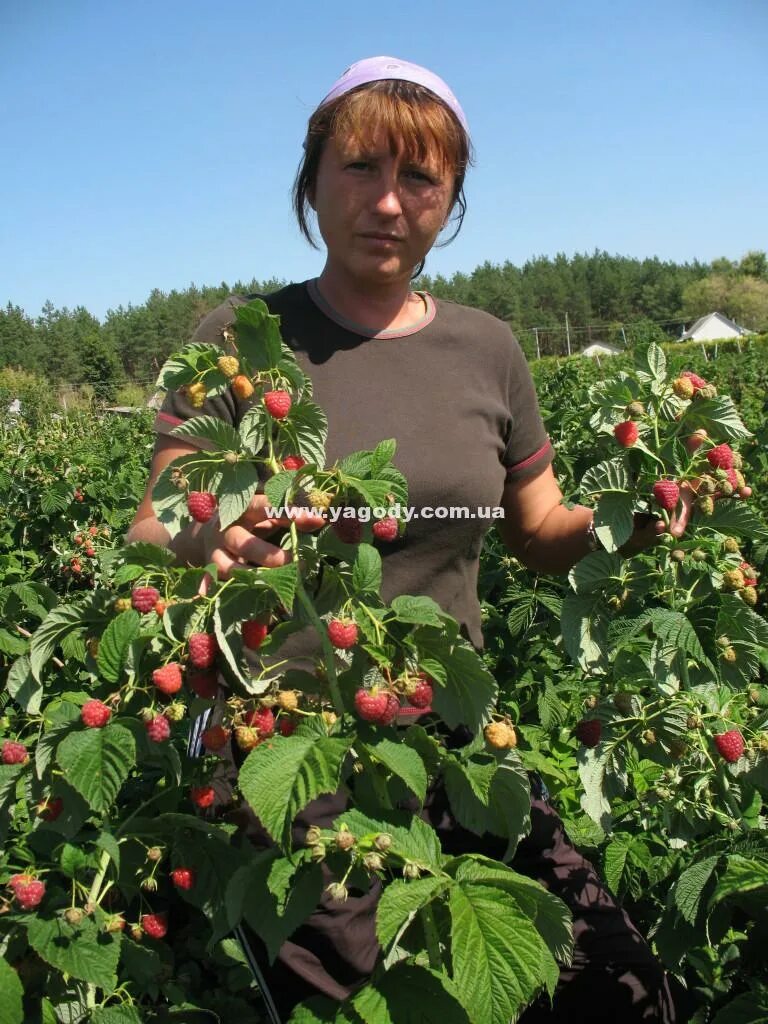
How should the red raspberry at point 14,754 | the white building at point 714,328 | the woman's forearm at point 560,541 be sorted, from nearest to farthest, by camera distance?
the red raspberry at point 14,754, the woman's forearm at point 560,541, the white building at point 714,328

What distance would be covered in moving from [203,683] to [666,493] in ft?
2.59

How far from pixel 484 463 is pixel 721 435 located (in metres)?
0.57

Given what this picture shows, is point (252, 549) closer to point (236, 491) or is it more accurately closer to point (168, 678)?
point (236, 491)

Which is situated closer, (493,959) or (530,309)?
(493,959)

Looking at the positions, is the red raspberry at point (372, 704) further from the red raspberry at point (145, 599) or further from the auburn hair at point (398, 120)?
the auburn hair at point (398, 120)

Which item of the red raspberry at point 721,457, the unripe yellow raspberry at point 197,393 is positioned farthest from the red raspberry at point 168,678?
the red raspberry at point 721,457

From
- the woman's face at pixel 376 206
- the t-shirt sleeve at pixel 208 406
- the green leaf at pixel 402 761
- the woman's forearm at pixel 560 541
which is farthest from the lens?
the woman's forearm at pixel 560 541

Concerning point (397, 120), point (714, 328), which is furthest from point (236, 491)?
point (714, 328)

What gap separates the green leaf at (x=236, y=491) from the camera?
1.19 meters

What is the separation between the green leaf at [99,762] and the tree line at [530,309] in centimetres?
5697

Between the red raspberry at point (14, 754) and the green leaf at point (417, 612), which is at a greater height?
the green leaf at point (417, 612)

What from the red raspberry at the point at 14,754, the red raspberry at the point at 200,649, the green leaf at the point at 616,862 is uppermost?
the red raspberry at the point at 200,649

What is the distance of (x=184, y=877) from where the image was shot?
1348 millimetres

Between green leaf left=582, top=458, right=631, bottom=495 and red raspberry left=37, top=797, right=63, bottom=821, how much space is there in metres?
0.97
